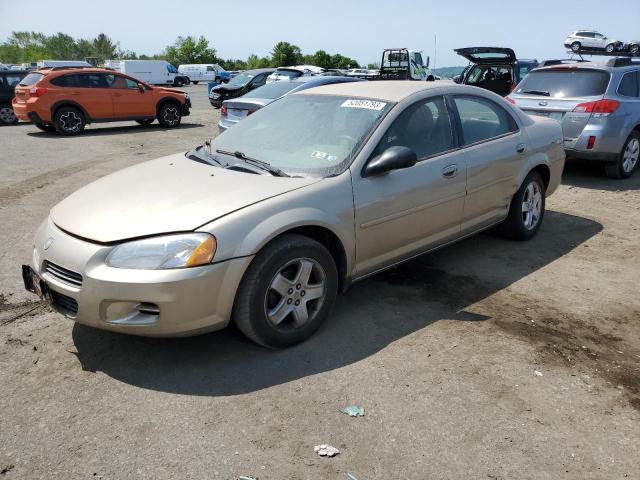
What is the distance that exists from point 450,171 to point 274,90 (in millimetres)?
7147

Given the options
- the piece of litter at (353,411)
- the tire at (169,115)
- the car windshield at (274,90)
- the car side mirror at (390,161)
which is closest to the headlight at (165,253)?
the piece of litter at (353,411)

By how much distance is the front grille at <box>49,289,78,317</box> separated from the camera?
10.3ft

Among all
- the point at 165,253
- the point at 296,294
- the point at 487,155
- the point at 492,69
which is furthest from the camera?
the point at 492,69

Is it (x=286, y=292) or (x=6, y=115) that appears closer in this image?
(x=286, y=292)

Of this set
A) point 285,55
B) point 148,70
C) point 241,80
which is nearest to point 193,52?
point 285,55

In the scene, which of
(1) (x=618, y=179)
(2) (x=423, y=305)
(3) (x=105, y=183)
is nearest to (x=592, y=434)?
(2) (x=423, y=305)

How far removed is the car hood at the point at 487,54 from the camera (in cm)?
1296

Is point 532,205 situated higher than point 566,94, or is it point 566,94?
point 566,94

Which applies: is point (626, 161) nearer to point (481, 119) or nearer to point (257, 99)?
point (481, 119)

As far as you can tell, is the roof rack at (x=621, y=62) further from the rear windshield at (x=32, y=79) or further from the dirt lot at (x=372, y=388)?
the rear windshield at (x=32, y=79)

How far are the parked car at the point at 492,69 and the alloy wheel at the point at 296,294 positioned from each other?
10.8 metres

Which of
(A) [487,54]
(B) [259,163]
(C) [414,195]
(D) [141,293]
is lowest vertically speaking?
(D) [141,293]

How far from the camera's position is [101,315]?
305 centimetres

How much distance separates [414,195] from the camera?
4.03 meters
